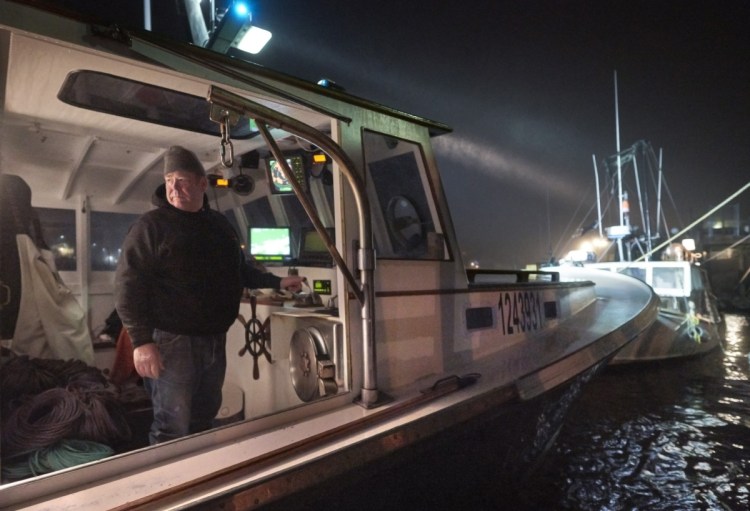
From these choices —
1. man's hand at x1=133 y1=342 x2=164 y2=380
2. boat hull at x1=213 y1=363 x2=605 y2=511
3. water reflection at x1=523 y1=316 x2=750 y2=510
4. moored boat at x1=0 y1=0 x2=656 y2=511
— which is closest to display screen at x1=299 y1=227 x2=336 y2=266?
moored boat at x1=0 y1=0 x2=656 y2=511

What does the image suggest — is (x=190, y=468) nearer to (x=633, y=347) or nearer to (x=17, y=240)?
(x=17, y=240)

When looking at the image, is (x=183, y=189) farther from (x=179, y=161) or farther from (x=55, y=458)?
(x=55, y=458)

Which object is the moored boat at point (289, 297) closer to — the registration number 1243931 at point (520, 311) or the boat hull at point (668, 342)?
the registration number 1243931 at point (520, 311)

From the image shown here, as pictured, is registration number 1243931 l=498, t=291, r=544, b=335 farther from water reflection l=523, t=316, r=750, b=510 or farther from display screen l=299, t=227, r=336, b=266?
display screen l=299, t=227, r=336, b=266

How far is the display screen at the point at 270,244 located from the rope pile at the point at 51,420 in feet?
6.57

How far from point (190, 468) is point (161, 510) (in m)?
0.30

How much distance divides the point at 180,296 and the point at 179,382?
500 millimetres

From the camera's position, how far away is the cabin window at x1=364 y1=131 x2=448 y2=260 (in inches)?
112

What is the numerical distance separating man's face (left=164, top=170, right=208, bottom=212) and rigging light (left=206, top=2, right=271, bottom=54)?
2304 mm

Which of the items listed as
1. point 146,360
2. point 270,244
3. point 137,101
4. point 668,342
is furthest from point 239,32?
point 668,342

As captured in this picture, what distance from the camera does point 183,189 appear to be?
2.51 m

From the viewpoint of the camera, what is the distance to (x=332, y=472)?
1.74 meters

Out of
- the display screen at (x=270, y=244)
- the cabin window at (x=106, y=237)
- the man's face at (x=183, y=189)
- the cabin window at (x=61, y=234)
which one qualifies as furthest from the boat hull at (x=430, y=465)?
the cabin window at (x=61, y=234)

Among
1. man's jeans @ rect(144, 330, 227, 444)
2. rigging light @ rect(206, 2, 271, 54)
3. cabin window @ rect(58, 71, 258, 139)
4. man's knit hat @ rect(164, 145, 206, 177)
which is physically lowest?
man's jeans @ rect(144, 330, 227, 444)
